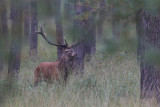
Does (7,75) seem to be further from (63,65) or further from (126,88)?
(63,65)

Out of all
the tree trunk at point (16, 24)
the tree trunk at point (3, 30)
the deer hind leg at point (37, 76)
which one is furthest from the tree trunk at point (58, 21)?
the deer hind leg at point (37, 76)

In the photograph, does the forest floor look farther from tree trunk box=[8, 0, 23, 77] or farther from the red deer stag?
tree trunk box=[8, 0, 23, 77]

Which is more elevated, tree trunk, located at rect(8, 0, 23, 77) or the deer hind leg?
tree trunk, located at rect(8, 0, 23, 77)

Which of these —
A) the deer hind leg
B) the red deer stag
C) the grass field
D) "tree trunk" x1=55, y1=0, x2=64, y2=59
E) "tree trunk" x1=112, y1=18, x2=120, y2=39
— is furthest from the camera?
the deer hind leg

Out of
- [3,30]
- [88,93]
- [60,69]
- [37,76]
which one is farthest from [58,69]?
[3,30]

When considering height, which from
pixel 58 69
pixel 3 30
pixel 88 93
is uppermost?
pixel 3 30

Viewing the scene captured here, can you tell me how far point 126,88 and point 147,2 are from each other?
565 cm

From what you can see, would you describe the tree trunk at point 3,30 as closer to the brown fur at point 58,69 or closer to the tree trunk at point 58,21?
the tree trunk at point 58,21

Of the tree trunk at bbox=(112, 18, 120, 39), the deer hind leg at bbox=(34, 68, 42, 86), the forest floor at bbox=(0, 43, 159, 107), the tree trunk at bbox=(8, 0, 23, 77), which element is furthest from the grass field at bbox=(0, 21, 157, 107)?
the tree trunk at bbox=(8, 0, 23, 77)

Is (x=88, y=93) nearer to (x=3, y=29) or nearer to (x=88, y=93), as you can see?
(x=88, y=93)

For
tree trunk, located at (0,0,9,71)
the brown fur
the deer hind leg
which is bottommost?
the deer hind leg

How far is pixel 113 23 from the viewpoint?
1.96 m

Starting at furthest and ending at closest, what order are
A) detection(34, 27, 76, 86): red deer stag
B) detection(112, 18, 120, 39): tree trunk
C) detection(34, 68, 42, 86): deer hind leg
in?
detection(34, 68, 42, 86): deer hind leg
detection(34, 27, 76, 86): red deer stag
detection(112, 18, 120, 39): tree trunk

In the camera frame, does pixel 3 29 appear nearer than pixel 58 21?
No
